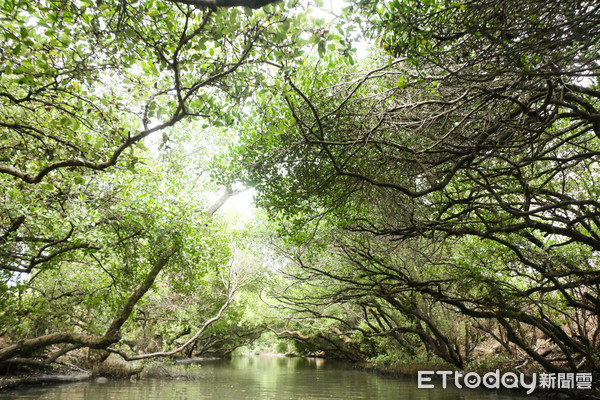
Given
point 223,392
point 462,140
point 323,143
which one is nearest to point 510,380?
point 223,392

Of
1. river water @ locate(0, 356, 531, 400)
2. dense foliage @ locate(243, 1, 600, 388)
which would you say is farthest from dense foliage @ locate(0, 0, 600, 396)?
river water @ locate(0, 356, 531, 400)

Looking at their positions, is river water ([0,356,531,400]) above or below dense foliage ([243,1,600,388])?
below

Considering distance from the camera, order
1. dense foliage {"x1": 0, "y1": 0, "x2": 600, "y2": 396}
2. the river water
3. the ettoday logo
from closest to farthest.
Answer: dense foliage {"x1": 0, "y1": 0, "x2": 600, "y2": 396} → the ettoday logo → the river water

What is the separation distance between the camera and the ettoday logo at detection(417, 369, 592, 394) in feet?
36.0

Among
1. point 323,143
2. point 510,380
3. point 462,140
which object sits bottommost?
point 510,380

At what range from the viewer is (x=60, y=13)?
14.5 ft

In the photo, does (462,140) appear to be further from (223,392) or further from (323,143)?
(223,392)

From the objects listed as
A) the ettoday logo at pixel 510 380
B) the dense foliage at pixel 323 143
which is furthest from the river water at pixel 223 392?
the dense foliage at pixel 323 143

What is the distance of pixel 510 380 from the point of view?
13703 mm

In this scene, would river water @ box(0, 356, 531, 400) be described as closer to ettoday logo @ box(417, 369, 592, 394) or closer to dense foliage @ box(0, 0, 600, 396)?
ettoday logo @ box(417, 369, 592, 394)

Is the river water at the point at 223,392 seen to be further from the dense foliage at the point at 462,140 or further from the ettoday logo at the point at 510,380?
the dense foliage at the point at 462,140

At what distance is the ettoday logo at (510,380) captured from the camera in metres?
11.0

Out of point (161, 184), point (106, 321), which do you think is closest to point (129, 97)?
point (161, 184)

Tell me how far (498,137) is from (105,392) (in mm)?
14430
